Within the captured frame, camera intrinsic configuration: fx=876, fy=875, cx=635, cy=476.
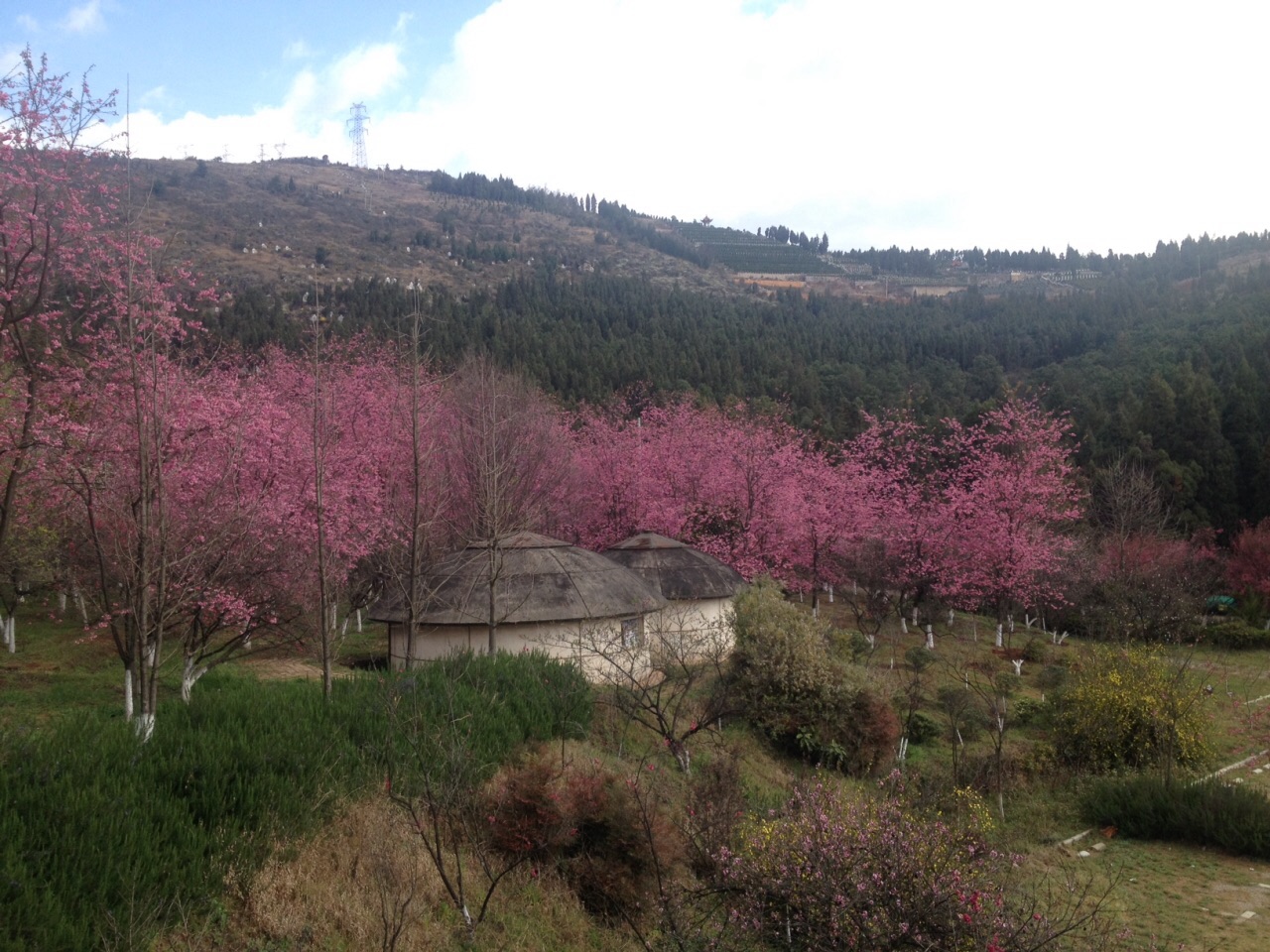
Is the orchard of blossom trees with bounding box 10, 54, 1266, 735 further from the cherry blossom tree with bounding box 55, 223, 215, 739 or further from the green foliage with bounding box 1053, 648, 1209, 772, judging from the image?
the green foliage with bounding box 1053, 648, 1209, 772

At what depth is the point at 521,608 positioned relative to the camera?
707 inches

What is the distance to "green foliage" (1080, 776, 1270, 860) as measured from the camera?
36.8ft

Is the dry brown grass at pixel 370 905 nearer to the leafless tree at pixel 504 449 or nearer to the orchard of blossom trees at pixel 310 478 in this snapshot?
the orchard of blossom trees at pixel 310 478

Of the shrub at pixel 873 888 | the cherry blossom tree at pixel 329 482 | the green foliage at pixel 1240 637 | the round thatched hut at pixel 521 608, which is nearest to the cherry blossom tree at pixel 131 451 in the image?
the cherry blossom tree at pixel 329 482

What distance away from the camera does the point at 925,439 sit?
1825 inches

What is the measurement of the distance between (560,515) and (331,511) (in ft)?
42.6

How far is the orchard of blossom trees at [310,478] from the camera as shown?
9.15 meters

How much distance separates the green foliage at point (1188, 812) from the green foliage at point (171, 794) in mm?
8867

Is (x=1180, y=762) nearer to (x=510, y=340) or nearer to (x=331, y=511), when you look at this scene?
(x=331, y=511)

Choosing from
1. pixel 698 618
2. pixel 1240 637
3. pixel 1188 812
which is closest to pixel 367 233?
A: pixel 698 618

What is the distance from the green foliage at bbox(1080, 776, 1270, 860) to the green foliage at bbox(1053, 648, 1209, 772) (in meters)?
2.18

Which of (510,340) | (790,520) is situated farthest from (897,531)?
(510,340)

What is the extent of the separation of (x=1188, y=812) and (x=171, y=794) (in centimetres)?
1229

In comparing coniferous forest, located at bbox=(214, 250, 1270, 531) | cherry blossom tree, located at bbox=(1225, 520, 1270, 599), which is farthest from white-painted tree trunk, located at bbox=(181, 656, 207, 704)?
cherry blossom tree, located at bbox=(1225, 520, 1270, 599)
